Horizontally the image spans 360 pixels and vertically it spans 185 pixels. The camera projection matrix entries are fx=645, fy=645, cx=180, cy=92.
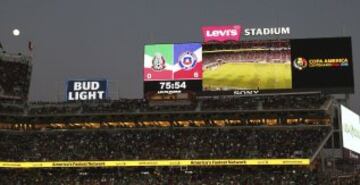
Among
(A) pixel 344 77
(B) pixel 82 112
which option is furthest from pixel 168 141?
(A) pixel 344 77

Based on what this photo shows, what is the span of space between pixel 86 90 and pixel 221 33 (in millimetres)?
17965

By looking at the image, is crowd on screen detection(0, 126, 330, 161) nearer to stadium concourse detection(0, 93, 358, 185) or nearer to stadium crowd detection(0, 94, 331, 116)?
stadium concourse detection(0, 93, 358, 185)

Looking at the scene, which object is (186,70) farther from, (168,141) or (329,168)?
(329,168)

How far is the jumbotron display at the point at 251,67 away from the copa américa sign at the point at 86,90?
7.33m

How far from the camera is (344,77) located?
6994 centimetres

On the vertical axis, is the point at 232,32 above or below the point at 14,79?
above

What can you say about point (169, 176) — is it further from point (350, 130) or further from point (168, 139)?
point (350, 130)

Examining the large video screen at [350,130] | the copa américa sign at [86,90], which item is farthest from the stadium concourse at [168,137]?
the copa américa sign at [86,90]

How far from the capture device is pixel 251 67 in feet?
238

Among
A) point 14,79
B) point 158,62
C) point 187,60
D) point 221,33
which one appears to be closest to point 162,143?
point 158,62

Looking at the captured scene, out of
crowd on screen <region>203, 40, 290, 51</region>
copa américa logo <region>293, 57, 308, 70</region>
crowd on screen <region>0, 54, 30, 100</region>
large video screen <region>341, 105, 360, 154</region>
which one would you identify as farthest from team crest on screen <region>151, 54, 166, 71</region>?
large video screen <region>341, 105, 360, 154</region>

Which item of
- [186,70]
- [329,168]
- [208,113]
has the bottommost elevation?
[329,168]

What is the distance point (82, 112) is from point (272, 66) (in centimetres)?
2486

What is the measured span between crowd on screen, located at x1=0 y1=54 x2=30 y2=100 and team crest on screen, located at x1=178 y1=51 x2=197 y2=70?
2191 cm
